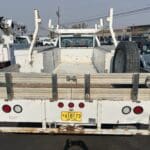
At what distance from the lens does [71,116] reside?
4117 mm

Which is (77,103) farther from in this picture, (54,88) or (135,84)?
(135,84)

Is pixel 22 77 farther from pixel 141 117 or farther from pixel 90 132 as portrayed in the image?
pixel 141 117

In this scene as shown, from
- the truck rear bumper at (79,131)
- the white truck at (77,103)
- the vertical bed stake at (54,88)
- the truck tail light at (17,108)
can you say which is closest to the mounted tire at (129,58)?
the white truck at (77,103)

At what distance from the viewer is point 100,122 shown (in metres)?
4.08

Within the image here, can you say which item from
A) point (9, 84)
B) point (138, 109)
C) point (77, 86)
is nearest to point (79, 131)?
point (77, 86)

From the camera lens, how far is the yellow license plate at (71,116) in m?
4.09

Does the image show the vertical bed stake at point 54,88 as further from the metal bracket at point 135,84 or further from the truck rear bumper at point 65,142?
the truck rear bumper at point 65,142

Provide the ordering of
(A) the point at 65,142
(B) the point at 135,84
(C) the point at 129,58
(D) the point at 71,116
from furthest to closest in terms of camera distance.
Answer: (A) the point at 65,142 → (C) the point at 129,58 → (D) the point at 71,116 → (B) the point at 135,84

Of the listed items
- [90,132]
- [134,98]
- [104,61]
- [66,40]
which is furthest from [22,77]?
[66,40]

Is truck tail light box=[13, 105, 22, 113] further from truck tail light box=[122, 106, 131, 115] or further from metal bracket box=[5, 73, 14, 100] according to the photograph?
truck tail light box=[122, 106, 131, 115]

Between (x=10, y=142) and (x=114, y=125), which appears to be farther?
(x=10, y=142)

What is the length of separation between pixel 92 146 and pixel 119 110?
129 cm

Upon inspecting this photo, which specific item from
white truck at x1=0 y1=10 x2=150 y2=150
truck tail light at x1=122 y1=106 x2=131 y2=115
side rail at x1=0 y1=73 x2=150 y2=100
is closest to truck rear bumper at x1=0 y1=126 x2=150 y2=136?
white truck at x1=0 y1=10 x2=150 y2=150

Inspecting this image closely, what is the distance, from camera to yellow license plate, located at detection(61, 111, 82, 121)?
4.09 metres
